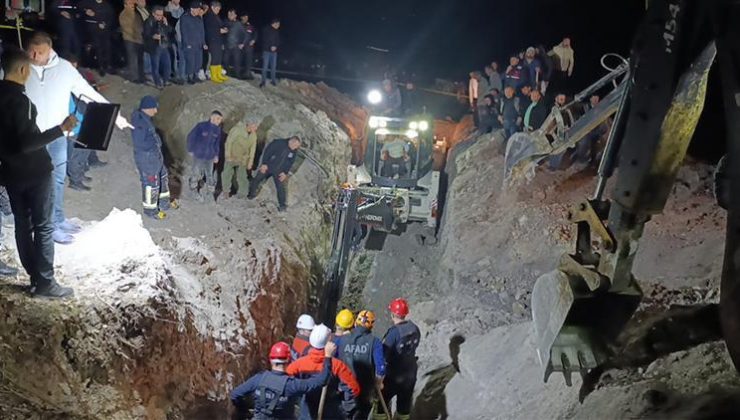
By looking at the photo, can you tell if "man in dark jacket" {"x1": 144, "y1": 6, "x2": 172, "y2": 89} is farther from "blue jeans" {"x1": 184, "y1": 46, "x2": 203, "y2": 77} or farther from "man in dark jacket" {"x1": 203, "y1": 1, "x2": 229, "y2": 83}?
"man in dark jacket" {"x1": 203, "y1": 1, "x2": 229, "y2": 83}

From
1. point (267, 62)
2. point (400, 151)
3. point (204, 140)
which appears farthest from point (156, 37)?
point (400, 151)

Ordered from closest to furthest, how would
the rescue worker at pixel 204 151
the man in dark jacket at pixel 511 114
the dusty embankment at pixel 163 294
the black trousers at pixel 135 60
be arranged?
the dusty embankment at pixel 163 294
the rescue worker at pixel 204 151
the black trousers at pixel 135 60
the man in dark jacket at pixel 511 114

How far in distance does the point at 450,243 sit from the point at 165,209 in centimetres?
659

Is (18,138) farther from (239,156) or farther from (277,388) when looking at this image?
(239,156)

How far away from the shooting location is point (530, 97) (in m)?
14.3

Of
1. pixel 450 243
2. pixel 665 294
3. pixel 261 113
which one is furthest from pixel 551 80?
pixel 665 294

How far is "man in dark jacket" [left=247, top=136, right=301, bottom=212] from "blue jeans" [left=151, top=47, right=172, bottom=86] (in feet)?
12.6

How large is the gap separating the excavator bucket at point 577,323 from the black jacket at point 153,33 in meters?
11.9

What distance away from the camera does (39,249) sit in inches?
224

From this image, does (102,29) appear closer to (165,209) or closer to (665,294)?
(165,209)

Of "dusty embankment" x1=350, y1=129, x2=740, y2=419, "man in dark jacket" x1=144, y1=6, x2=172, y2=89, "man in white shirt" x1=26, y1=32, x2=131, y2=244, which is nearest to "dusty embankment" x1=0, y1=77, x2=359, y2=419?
"man in dark jacket" x1=144, y1=6, x2=172, y2=89

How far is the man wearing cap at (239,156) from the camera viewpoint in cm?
1146

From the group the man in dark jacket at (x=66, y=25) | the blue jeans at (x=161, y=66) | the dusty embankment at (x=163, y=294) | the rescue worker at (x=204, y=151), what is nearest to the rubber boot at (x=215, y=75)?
the dusty embankment at (x=163, y=294)

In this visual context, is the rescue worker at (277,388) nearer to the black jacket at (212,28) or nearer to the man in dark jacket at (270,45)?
the black jacket at (212,28)
